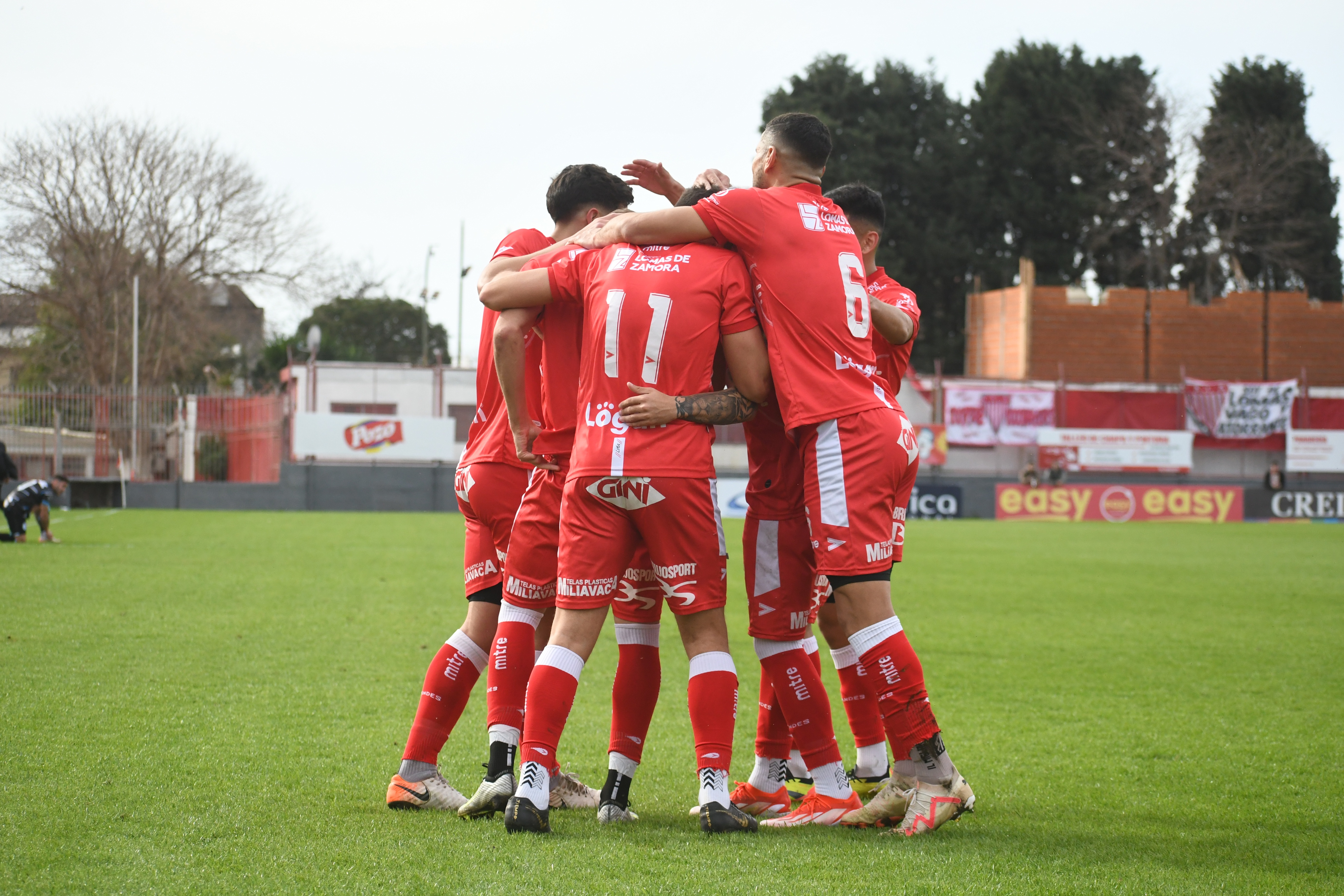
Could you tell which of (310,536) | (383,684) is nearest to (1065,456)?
(310,536)

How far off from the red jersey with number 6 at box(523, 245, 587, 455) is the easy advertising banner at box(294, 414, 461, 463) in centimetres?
2719

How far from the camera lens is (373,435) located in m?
30.3

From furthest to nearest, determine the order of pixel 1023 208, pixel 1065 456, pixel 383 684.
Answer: pixel 1023 208 < pixel 1065 456 < pixel 383 684

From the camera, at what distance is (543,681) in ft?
11.5

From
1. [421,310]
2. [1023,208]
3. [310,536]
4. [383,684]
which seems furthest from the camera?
[421,310]

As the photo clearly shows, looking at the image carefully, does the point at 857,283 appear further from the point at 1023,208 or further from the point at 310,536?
the point at 1023,208

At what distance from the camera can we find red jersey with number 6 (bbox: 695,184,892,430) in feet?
11.9

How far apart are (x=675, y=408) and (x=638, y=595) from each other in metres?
0.71

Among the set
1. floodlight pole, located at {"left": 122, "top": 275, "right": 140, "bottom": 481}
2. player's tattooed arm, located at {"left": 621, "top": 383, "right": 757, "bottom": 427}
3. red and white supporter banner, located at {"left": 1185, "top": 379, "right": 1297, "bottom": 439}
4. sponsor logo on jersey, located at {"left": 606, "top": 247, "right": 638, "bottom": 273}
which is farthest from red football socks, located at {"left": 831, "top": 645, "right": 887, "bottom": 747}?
red and white supporter banner, located at {"left": 1185, "top": 379, "right": 1297, "bottom": 439}

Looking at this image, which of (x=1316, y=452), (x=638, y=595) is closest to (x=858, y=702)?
(x=638, y=595)

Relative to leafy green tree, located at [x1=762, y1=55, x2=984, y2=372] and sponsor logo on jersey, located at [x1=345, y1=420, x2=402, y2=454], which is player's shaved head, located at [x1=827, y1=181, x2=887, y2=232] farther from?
leafy green tree, located at [x1=762, y1=55, x2=984, y2=372]

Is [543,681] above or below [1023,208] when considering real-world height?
below

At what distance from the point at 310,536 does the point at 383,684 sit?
12.7 metres

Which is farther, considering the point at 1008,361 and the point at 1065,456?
the point at 1008,361
